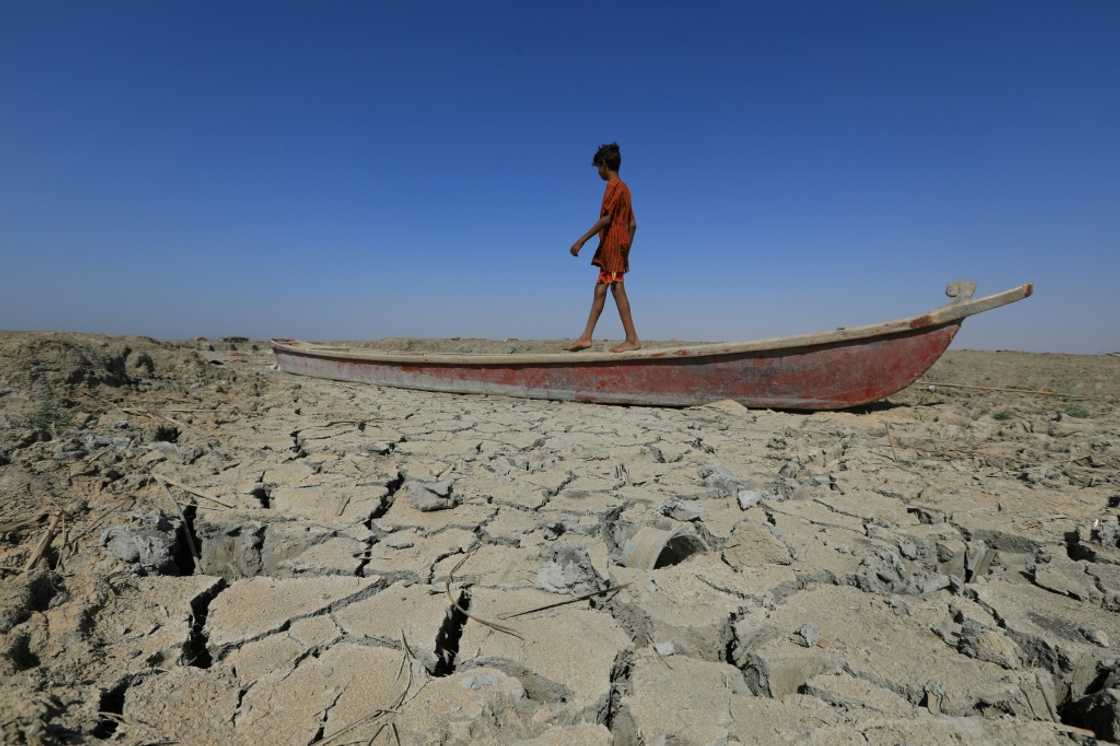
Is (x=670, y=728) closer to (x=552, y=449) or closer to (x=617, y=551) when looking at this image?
(x=617, y=551)

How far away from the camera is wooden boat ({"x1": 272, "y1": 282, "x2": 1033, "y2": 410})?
340 cm

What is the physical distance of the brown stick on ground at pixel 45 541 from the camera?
1338mm

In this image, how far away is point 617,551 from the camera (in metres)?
1.64

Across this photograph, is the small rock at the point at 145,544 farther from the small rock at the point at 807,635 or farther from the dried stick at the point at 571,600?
the small rock at the point at 807,635

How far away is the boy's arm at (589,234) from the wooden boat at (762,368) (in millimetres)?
971

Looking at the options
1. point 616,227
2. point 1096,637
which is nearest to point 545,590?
point 1096,637

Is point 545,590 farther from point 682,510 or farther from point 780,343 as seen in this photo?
point 780,343

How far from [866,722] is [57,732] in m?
1.51

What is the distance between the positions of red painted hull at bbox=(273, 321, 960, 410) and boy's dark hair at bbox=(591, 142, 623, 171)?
1718mm

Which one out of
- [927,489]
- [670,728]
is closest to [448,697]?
[670,728]

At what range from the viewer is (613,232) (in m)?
4.34

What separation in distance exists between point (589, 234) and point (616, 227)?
243mm

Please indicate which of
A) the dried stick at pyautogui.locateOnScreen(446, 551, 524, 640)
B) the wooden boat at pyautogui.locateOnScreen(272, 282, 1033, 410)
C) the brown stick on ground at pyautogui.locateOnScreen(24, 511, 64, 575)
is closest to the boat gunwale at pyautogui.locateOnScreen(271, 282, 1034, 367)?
the wooden boat at pyautogui.locateOnScreen(272, 282, 1033, 410)

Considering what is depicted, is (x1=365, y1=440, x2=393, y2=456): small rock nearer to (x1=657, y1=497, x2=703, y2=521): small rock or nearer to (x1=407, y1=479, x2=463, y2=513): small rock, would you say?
(x1=407, y1=479, x2=463, y2=513): small rock
